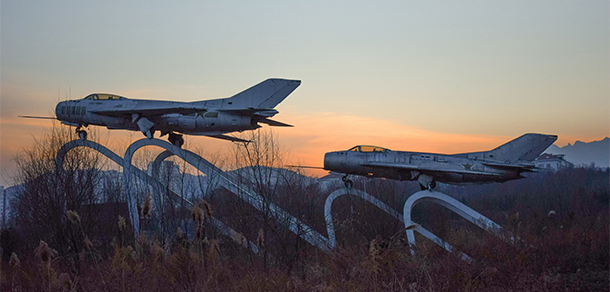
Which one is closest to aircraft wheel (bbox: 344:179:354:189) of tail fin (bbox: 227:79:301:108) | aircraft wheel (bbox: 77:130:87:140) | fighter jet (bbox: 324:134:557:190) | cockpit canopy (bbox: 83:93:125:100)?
fighter jet (bbox: 324:134:557:190)

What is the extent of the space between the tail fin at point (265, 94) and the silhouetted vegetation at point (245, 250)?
2882 mm

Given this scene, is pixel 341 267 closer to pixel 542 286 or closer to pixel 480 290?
pixel 480 290

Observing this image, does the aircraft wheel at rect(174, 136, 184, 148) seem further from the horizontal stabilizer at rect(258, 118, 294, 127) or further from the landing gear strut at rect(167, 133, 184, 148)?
the horizontal stabilizer at rect(258, 118, 294, 127)

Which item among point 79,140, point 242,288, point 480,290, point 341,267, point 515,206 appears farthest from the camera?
point 515,206

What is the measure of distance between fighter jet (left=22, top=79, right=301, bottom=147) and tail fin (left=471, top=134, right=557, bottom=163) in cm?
1076

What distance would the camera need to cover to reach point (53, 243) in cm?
1852

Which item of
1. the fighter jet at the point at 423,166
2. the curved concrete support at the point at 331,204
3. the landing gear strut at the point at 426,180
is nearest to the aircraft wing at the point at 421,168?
the fighter jet at the point at 423,166

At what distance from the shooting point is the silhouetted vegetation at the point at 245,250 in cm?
877

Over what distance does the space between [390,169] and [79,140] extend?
49.3ft

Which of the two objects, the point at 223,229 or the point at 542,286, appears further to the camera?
the point at 223,229

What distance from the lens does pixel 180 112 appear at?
22.3m

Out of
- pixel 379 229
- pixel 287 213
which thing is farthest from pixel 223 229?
pixel 379 229

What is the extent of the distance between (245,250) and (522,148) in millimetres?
15263

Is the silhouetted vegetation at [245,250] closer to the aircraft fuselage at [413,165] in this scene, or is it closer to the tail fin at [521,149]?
the aircraft fuselage at [413,165]
